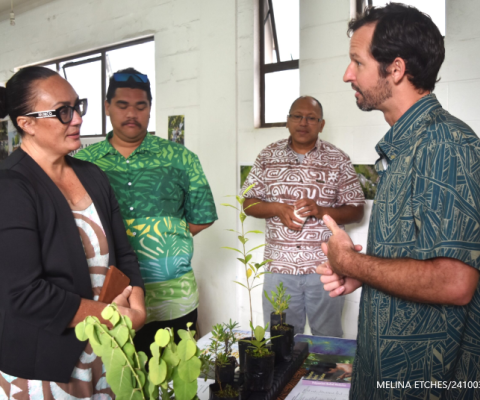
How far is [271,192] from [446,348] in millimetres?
1822

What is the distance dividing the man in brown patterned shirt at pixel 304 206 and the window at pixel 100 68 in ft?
6.75

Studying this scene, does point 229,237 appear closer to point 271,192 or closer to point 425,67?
point 271,192

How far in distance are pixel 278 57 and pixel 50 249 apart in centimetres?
275

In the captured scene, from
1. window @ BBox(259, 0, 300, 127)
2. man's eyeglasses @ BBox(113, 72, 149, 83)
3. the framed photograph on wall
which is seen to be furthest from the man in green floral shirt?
the framed photograph on wall

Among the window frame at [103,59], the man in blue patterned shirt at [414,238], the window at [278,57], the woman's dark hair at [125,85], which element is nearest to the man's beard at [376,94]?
the man in blue patterned shirt at [414,238]

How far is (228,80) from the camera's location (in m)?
3.62

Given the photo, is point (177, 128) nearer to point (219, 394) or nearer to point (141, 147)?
point (141, 147)

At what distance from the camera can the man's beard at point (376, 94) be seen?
1185 millimetres

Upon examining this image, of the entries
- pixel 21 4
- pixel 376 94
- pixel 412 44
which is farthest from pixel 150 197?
pixel 21 4

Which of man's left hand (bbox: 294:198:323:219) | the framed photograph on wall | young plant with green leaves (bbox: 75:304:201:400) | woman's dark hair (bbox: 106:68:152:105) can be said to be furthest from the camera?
the framed photograph on wall

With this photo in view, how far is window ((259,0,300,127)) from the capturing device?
3.44m

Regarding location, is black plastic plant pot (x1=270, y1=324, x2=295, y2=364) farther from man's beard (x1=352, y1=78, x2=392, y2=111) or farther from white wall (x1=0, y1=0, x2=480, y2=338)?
white wall (x1=0, y1=0, x2=480, y2=338)

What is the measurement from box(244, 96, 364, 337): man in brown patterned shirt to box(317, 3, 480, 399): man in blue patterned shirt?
1.37 metres

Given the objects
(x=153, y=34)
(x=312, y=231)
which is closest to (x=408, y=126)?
(x=312, y=231)
